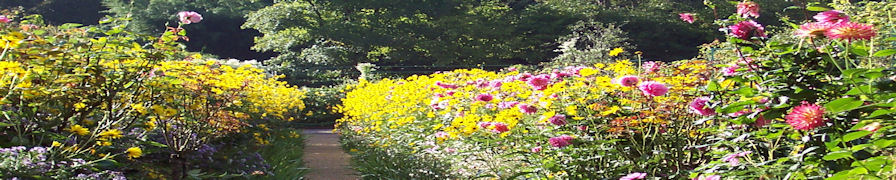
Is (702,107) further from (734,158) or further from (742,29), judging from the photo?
(742,29)

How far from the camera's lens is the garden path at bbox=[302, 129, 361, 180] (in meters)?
5.51

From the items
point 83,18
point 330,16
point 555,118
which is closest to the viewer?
point 555,118

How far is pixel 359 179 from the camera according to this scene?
517cm

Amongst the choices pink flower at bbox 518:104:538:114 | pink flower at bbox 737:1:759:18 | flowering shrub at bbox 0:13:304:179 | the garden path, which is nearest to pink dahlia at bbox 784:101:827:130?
pink flower at bbox 737:1:759:18

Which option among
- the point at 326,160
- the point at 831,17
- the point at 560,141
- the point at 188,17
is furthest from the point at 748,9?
the point at 326,160

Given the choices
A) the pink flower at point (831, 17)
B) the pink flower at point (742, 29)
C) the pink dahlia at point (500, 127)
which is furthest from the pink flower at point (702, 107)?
the pink dahlia at point (500, 127)

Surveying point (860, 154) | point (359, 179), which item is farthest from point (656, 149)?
point (359, 179)

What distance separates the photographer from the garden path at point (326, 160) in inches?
217

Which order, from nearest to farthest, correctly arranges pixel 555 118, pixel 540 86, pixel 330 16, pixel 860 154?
pixel 860 154
pixel 555 118
pixel 540 86
pixel 330 16

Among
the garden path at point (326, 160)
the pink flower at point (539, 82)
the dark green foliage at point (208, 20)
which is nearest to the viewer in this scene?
the pink flower at point (539, 82)

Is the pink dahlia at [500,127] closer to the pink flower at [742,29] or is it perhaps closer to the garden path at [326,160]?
the pink flower at [742,29]

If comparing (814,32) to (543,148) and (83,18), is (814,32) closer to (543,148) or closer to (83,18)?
(543,148)

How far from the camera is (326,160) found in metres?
6.68

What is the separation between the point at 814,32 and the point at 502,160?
6.70 feet
